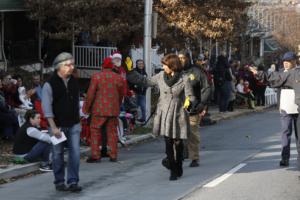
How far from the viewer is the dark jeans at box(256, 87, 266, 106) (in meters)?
27.1

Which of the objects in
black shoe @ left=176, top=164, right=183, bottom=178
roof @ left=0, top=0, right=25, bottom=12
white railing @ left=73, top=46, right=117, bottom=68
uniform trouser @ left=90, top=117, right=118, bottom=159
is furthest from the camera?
white railing @ left=73, top=46, right=117, bottom=68

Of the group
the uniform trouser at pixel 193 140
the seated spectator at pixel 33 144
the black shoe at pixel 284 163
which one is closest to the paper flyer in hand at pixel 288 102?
the black shoe at pixel 284 163

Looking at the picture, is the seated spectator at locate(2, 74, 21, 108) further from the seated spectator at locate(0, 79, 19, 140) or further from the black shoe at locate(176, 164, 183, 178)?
the black shoe at locate(176, 164, 183, 178)

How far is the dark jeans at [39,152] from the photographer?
11.3 metres

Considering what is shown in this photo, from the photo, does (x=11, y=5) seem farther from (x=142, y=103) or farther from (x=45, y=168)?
(x=45, y=168)

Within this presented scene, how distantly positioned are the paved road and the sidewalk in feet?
0.96

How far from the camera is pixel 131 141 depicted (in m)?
15.0

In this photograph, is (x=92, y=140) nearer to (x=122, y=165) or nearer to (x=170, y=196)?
(x=122, y=165)

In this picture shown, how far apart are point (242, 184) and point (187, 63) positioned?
2.48 meters

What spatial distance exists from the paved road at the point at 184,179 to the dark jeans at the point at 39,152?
0.52m

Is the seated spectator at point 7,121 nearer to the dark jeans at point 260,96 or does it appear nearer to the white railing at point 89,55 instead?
the white railing at point 89,55

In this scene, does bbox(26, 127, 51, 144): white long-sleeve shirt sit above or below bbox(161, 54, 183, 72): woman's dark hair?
below

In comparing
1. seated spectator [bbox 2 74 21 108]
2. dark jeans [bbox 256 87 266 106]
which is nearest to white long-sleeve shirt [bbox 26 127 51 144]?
seated spectator [bbox 2 74 21 108]

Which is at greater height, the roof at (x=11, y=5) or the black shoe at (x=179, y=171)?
the roof at (x=11, y=5)
